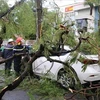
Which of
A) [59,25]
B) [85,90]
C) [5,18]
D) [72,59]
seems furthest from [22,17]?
[85,90]

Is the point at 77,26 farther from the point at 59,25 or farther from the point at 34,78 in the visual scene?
the point at 34,78

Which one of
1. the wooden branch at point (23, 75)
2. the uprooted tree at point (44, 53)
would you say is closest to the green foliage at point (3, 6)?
the uprooted tree at point (44, 53)

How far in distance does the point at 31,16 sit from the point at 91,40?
1.28 meters

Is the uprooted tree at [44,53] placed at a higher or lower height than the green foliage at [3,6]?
lower

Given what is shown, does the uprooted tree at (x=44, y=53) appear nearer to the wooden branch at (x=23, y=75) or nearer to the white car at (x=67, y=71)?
the wooden branch at (x=23, y=75)

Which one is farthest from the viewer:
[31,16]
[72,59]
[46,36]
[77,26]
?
[31,16]

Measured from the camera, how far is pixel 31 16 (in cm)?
477

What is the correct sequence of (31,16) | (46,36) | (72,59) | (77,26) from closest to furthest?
(46,36) → (72,59) → (77,26) → (31,16)

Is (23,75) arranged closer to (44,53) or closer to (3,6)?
(44,53)

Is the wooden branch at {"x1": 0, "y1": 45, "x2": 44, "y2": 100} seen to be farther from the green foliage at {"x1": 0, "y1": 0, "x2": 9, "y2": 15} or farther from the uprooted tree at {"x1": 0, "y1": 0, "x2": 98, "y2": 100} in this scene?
the green foliage at {"x1": 0, "y1": 0, "x2": 9, "y2": 15}

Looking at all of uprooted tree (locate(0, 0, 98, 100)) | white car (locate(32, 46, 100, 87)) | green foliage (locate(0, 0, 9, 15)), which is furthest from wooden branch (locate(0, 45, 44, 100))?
green foliage (locate(0, 0, 9, 15))

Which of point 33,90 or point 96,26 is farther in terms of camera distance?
point 96,26

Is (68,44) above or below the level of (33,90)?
above

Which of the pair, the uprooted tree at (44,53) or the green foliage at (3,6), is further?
the green foliage at (3,6)
